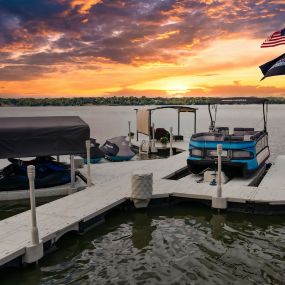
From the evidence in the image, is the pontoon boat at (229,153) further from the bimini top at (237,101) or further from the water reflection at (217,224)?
the water reflection at (217,224)

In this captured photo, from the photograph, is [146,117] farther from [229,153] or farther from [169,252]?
[169,252]

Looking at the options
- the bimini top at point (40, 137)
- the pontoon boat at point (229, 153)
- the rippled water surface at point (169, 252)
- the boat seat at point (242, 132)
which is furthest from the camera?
the boat seat at point (242, 132)

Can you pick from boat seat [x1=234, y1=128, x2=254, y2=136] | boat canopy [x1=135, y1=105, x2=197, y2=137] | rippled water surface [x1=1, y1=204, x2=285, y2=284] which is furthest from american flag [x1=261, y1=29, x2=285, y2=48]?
boat canopy [x1=135, y1=105, x2=197, y2=137]

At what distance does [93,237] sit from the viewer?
35.1ft

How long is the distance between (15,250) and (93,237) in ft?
9.24

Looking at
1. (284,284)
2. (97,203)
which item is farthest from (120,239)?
(284,284)

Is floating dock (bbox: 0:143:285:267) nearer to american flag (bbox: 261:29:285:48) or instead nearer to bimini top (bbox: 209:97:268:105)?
bimini top (bbox: 209:97:268:105)

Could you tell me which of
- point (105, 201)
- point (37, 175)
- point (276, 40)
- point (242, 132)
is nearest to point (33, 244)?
point (105, 201)

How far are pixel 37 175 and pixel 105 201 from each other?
386 centimetres

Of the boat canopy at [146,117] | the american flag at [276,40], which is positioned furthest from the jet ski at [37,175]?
the boat canopy at [146,117]

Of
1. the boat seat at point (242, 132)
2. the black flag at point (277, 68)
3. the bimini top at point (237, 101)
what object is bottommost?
the boat seat at point (242, 132)

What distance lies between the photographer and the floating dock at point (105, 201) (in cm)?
907

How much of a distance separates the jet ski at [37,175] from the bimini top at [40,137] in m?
1.38

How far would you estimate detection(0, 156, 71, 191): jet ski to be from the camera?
14227 millimetres
